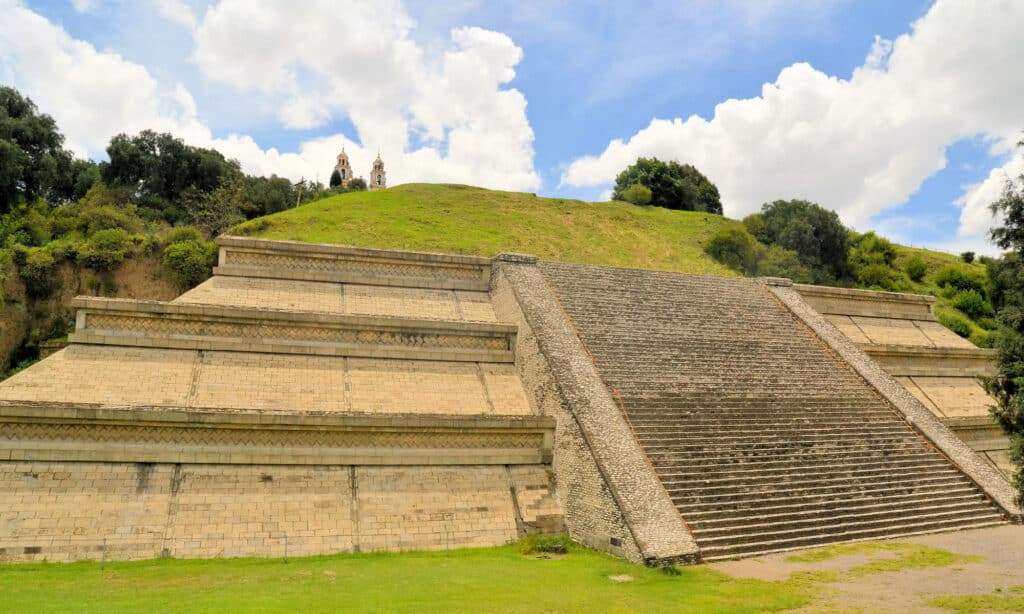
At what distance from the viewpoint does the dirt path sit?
7.50m

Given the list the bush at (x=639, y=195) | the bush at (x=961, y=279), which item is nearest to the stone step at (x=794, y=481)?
the bush at (x=961, y=279)

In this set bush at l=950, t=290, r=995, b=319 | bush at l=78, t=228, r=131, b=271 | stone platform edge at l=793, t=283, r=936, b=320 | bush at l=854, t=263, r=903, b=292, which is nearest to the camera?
bush at l=78, t=228, r=131, b=271

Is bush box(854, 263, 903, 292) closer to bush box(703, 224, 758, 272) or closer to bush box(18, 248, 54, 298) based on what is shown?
bush box(703, 224, 758, 272)

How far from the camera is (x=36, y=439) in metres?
9.91

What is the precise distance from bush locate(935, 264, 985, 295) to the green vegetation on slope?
12044mm

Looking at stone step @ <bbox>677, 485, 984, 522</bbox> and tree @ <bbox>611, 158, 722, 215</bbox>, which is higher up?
tree @ <bbox>611, 158, 722, 215</bbox>

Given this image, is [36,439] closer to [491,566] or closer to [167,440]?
[167,440]

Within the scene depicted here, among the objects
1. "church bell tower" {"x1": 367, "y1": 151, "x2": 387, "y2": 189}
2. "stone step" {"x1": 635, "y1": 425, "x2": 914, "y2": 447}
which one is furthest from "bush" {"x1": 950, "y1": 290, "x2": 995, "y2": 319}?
"church bell tower" {"x1": 367, "y1": 151, "x2": 387, "y2": 189}

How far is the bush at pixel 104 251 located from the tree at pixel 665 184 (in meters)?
34.0

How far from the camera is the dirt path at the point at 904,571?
24.6 ft

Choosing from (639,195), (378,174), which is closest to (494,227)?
(639,195)

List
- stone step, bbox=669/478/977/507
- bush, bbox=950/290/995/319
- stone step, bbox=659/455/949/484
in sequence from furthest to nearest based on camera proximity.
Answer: bush, bbox=950/290/995/319, stone step, bbox=659/455/949/484, stone step, bbox=669/478/977/507

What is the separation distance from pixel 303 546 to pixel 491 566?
3136 millimetres

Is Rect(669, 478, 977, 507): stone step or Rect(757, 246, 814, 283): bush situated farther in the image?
Rect(757, 246, 814, 283): bush
